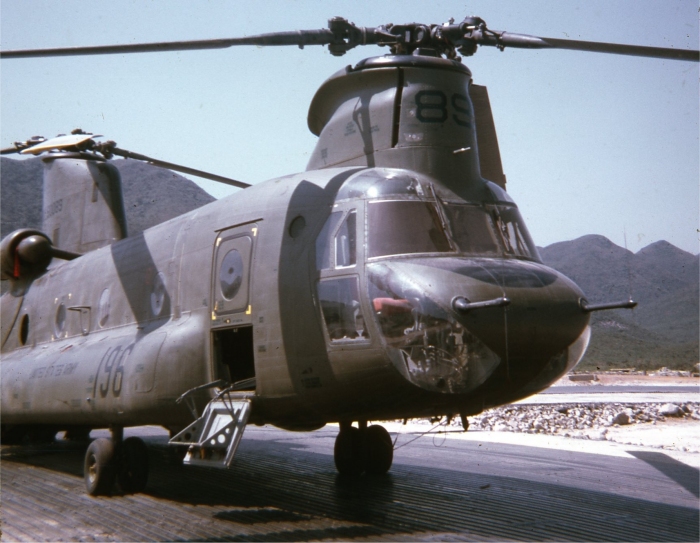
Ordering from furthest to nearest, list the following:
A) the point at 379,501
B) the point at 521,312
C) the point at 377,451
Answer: the point at 377,451 < the point at 379,501 < the point at 521,312

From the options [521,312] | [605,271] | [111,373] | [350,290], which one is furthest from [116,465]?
[605,271]

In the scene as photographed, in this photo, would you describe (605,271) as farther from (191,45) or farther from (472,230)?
(191,45)

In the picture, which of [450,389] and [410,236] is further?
[410,236]

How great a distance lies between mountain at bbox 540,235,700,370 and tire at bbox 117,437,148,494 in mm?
54561

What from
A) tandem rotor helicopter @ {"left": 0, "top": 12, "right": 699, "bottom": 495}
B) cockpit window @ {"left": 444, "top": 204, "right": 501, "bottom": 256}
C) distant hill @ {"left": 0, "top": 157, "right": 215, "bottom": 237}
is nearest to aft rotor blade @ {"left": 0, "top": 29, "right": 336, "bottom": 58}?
tandem rotor helicopter @ {"left": 0, "top": 12, "right": 699, "bottom": 495}

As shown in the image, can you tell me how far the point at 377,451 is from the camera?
1031cm

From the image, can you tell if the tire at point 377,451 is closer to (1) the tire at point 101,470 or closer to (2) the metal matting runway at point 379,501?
(2) the metal matting runway at point 379,501

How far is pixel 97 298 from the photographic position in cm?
1066

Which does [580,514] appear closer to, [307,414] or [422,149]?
[307,414]

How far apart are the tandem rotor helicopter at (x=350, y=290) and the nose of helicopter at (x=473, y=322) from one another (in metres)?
0.02

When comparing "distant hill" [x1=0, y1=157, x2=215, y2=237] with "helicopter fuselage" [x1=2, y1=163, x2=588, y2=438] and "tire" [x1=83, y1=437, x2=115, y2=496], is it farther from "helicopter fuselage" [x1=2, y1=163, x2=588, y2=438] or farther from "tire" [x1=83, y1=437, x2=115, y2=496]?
"helicopter fuselage" [x1=2, y1=163, x2=588, y2=438]

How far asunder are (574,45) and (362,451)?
6145 millimetres

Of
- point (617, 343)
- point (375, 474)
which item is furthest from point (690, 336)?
point (375, 474)

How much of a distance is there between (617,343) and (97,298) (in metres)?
93.9
